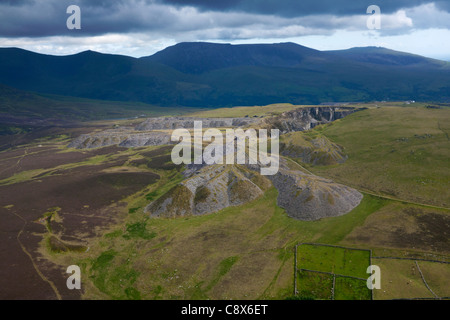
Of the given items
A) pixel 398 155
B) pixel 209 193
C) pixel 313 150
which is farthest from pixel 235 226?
pixel 398 155

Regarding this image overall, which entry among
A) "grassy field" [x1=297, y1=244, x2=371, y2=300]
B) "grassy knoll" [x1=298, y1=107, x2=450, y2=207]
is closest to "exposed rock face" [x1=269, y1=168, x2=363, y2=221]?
"grassy field" [x1=297, y1=244, x2=371, y2=300]

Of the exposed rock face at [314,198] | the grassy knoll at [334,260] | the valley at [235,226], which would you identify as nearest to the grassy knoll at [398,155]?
the valley at [235,226]

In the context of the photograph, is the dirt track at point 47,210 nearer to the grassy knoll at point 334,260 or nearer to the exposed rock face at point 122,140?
the exposed rock face at point 122,140

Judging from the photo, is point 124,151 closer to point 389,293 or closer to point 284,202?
point 284,202

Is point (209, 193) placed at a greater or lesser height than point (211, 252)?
greater

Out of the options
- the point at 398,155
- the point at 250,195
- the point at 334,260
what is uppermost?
the point at 398,155

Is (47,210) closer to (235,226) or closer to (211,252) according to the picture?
(211,252)

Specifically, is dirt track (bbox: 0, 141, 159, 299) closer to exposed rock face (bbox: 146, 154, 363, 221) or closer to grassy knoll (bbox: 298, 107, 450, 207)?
exposed rock face (bbox: 146, 154, 363, 221)
